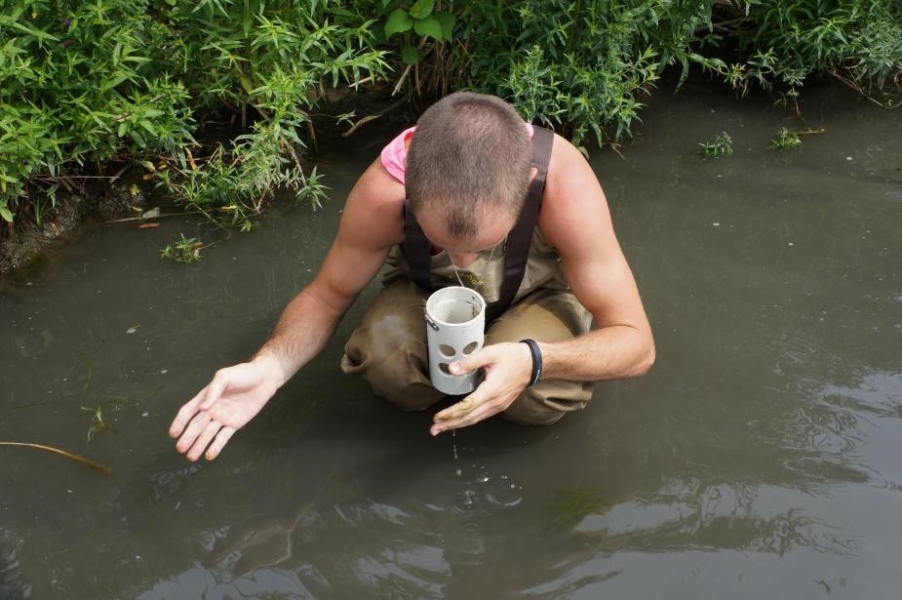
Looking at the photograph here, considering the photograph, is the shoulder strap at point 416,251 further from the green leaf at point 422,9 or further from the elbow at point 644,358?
the green leaf at point 422,9

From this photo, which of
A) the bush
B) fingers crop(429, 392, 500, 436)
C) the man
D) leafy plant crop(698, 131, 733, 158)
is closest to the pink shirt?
the man

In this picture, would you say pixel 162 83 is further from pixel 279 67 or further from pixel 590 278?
pixel 590 278

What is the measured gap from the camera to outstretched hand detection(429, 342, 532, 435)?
230 cm

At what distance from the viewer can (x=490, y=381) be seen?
2346mm

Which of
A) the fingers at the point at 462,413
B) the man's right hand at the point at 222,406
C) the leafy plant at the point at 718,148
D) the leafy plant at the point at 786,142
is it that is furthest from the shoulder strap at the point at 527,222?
the leafy plant at the point at 786,142

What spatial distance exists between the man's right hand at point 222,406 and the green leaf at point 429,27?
5.93ft

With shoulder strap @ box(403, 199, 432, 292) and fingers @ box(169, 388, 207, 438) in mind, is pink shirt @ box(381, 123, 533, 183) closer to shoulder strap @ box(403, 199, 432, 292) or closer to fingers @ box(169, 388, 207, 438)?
shoulder strap @ box(403, 199, 432, 292)

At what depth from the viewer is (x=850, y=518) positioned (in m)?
2.61

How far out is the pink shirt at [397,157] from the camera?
256cm

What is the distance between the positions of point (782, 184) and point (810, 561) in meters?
2.13

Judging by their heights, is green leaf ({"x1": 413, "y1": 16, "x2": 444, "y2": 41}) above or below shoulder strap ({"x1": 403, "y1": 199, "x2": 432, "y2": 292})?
above

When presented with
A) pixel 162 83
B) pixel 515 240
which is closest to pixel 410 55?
pixel 162 83

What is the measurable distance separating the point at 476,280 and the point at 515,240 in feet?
0.68

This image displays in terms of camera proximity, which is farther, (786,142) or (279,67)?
(786,142)
